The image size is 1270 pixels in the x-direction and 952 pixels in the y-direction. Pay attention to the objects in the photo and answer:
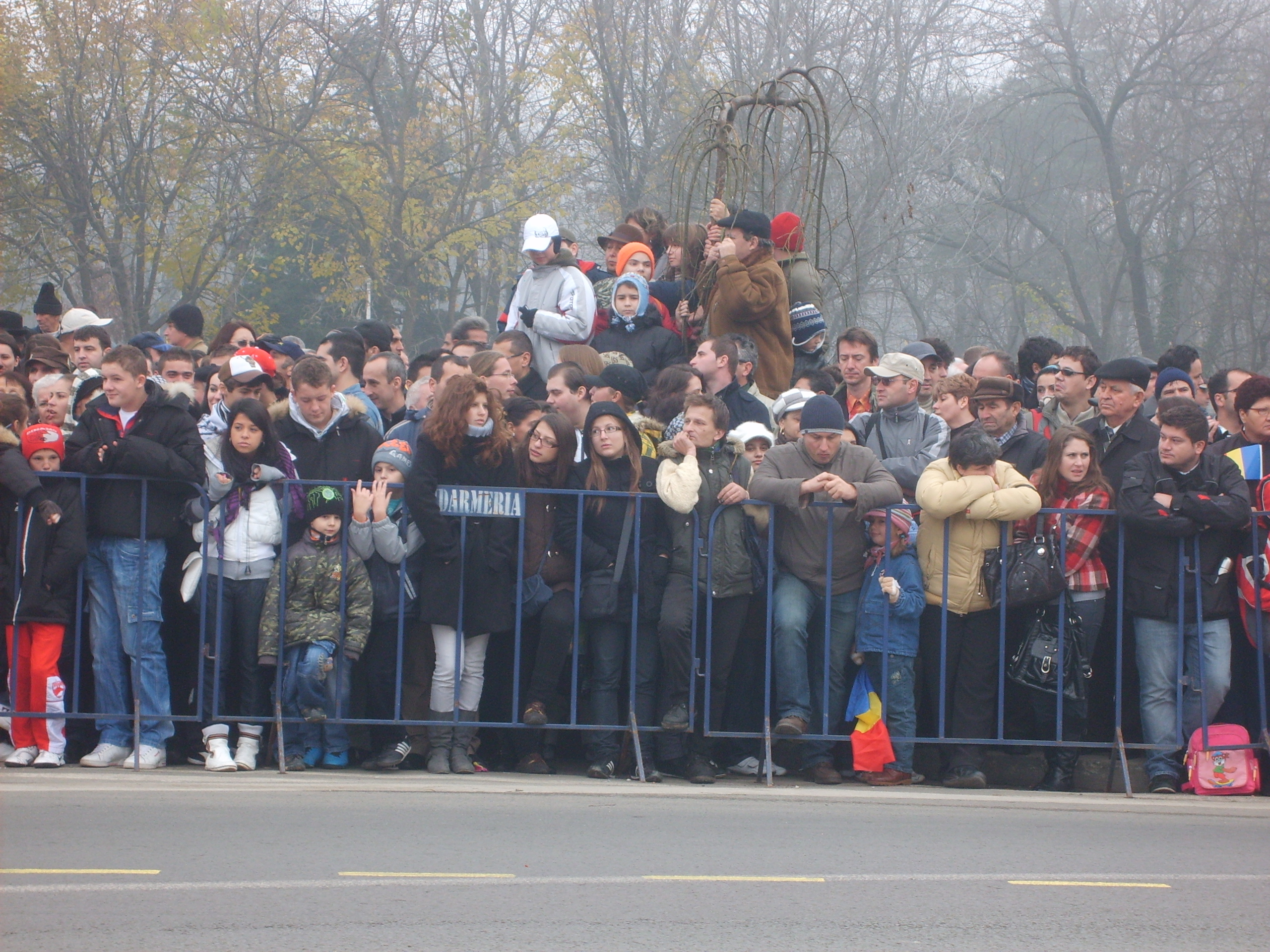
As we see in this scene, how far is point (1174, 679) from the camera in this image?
7.36 m

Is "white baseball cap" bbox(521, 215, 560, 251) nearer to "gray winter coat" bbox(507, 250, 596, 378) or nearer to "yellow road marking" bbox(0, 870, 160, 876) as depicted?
→ "gray winter coat" bbox(507, 250, 596, 378)

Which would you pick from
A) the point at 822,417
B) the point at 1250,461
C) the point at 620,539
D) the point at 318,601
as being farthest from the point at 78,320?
the point at 1250,461

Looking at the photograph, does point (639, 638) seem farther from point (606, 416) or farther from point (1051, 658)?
point (1051, 658)

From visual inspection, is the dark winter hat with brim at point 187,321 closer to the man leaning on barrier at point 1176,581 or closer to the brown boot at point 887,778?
the brown boot at point 887,778

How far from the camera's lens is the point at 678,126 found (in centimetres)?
2334

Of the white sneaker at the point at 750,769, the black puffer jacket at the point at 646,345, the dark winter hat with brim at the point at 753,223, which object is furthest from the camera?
the black puffer jacket at the point at 646,345

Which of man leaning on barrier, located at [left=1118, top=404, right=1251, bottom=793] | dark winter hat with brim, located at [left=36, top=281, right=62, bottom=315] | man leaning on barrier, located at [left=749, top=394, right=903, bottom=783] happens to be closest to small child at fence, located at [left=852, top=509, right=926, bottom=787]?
man leaning on barrier, located at [left=749, top=394, right=903, bottom=783]

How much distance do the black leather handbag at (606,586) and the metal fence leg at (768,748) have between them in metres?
1.01

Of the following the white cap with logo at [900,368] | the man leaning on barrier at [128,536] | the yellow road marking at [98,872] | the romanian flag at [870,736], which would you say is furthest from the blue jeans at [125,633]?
the white cap with logo at [900,368]

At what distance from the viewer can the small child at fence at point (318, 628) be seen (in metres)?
7.14

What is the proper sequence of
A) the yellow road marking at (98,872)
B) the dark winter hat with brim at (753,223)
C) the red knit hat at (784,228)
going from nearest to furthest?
the yellow road marking at (98,872) < the dark winter hat with brim at (753,223) < the red knit hat at (784,228)

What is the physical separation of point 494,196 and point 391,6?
4294mm

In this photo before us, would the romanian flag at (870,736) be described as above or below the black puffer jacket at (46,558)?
below

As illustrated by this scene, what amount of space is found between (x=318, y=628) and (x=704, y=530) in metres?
2.13
